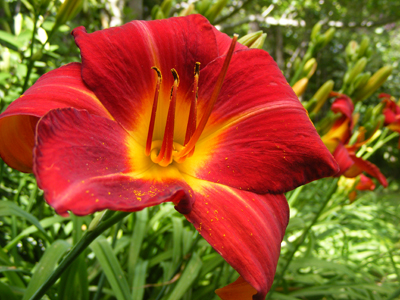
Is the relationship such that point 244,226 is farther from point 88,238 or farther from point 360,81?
point 360,81

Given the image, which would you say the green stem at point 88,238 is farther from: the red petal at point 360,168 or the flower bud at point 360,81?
the flower bud at point 360,81

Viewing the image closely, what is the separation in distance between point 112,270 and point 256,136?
59 centimetres

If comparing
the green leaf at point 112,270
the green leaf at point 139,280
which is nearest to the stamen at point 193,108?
the green leaf at point 112,270

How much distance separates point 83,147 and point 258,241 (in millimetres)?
310

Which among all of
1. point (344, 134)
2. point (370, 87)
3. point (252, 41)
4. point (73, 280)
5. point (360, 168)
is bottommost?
point (73, 280)

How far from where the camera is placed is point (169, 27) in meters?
0.65

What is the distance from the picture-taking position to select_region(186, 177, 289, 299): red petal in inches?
17.2

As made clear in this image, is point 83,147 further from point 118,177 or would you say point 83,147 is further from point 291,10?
point 291,10

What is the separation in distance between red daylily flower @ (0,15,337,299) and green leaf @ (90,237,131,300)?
16.7 inches

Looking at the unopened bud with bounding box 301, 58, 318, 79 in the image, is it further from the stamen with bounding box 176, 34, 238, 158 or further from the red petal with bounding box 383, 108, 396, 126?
the stamen with bounding box 176, 34, 238, 158

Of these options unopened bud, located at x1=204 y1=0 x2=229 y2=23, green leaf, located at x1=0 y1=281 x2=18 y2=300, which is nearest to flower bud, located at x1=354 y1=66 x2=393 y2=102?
unopened bud, located at x1=204 y1=0 x2=229 y2=23

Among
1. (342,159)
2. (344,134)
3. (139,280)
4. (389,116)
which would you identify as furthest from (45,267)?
(389,116)

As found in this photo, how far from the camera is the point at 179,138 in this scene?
28.2 inches

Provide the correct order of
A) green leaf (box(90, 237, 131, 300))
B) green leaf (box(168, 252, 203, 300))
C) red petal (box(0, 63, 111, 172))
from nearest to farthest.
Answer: red petal (box(0, 63, 111, 172))
green leaf (box(90, 237, 131, 300))
green leaf (box(168, 252, 203, 300))
